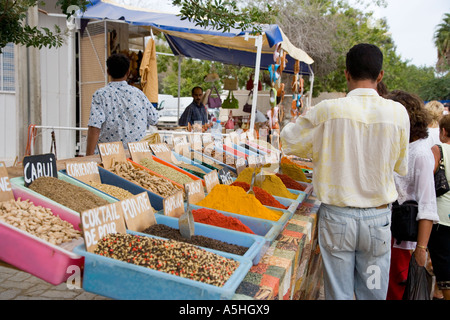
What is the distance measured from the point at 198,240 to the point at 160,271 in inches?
11.3

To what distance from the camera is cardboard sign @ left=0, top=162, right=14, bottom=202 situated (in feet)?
4.30

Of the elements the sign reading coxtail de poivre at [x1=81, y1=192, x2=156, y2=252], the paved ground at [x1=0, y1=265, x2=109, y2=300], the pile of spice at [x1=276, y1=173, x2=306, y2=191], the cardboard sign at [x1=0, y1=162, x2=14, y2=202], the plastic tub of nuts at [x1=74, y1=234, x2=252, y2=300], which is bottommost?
the paved ground at [x1=0, y1=265, x2=109, y2=300]

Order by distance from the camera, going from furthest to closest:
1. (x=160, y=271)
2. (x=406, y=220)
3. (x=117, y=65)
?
(x=117, y=65)
(x=406, y=220)
(x=160, y=271)

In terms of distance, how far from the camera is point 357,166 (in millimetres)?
1411

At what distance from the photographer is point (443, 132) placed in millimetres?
2146

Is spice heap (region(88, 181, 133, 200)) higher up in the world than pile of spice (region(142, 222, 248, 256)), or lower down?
higher up

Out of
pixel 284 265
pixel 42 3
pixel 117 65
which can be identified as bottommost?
pixel 284 265

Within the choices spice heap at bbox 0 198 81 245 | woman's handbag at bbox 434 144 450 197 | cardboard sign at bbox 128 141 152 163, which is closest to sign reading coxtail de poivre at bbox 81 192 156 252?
spice heap at bbox 0 198 81 245

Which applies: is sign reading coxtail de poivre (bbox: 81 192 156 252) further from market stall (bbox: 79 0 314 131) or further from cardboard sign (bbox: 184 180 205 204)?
market stall (bbox: 79 0 314 131)

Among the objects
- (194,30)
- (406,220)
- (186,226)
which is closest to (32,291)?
(186,226)

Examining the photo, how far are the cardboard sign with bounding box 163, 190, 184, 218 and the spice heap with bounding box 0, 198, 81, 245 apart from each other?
14.1 inches

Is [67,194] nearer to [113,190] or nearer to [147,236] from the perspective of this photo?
[113,190]

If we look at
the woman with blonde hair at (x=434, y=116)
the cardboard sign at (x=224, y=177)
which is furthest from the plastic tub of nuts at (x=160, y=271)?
the woman with blonde hair at (x=434, y=116)

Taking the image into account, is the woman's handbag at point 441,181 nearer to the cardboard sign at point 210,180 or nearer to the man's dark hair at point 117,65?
the cardboard sign at point 210,180
